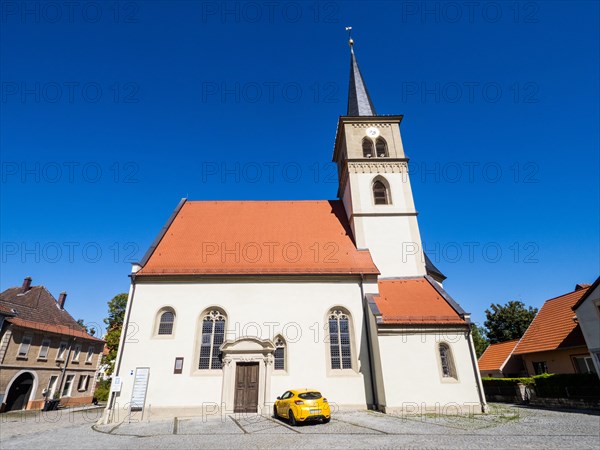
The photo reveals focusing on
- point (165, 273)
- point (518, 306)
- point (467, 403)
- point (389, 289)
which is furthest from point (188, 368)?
point (518, 306)

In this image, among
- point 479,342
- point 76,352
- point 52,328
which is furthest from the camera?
point 479,342

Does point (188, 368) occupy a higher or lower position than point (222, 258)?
lower

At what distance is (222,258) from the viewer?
17.5 m

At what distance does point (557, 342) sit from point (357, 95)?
71.9 feet

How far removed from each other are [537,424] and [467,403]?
307 centimetres

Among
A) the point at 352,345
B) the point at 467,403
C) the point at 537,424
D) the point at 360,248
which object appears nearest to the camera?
the point at 537,424

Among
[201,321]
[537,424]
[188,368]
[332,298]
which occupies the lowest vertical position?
[537,424]

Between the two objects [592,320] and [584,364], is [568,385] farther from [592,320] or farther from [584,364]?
[584,364]

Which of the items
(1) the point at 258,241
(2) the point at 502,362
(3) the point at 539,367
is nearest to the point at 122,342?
(1) the point at 258,241

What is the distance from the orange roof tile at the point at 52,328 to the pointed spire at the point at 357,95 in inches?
1135

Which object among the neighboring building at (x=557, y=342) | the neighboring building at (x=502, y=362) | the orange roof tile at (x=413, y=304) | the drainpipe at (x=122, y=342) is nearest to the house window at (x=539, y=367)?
the neighboring building at (x=557, y=342)

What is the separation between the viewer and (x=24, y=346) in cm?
2297

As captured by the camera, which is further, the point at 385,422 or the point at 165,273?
the point at 165,273

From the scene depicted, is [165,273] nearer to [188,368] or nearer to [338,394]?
[188,368]
